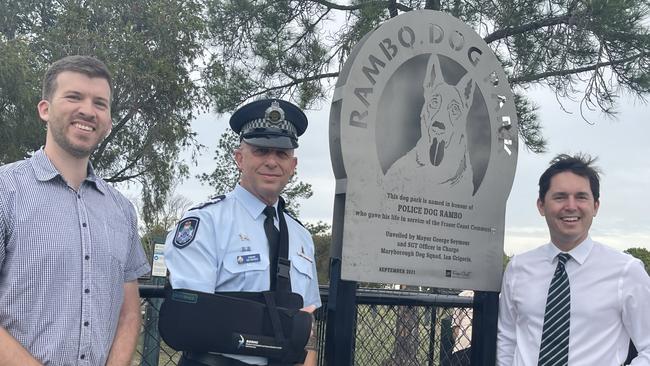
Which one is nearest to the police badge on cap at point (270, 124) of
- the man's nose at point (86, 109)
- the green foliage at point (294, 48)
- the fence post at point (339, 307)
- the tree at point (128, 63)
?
the fence post at point (339, 307)

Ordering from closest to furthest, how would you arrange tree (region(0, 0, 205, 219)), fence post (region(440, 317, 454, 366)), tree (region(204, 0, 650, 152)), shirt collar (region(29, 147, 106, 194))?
1. shirt collar (region(29, 147, 106, 194))
2. fence post (region(440, 317, 454, 366))
3. tree (region(204, 0, 650, 152))
4. tree (region(0, 0, 205, 219))

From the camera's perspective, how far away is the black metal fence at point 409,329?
307cm

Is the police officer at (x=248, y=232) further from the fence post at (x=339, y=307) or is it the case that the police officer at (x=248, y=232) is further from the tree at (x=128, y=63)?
the tree at (x=128, y=63)

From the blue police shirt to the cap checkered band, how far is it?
0.24 metres

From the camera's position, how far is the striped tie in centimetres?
250

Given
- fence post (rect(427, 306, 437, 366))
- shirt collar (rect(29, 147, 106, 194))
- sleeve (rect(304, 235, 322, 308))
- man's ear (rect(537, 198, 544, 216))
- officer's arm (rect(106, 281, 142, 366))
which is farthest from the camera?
fence post (rect(427, 306, 437, 366))

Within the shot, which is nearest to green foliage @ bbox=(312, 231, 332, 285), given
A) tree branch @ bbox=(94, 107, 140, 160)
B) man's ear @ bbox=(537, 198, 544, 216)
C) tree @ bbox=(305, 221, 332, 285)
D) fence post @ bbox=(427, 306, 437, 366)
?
tree @ bbox=(305, 221, 332, 285)

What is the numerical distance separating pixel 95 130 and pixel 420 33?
150 cm

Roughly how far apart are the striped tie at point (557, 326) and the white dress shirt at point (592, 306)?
0.02m

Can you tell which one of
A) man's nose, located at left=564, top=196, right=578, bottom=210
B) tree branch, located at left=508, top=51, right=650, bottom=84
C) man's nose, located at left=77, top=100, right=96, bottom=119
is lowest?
man's nose, located at left=564, top=196, right=578, bottom=210

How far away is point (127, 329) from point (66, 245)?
401 millimetres

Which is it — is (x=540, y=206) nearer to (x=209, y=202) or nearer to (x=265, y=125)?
(x=265, y=125)

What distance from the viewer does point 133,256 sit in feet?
7.37

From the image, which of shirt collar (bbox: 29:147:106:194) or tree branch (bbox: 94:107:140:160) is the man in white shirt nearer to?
shirt collar (bbox: 29:147:106:194)
